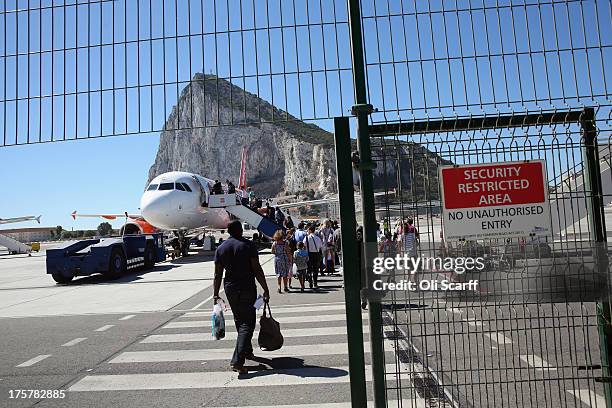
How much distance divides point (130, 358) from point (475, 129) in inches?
211

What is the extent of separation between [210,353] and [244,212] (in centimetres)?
1885

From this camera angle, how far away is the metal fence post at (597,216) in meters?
3.29

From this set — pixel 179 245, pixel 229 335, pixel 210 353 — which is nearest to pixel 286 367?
pixel 210 353

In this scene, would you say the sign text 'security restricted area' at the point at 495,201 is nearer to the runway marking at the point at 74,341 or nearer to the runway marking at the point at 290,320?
the runway marking at the point at 290,320

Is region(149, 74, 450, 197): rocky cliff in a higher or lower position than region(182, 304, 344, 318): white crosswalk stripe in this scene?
higher

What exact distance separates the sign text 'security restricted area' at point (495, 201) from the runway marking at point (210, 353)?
3.59 metres

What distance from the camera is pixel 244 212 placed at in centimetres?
2538

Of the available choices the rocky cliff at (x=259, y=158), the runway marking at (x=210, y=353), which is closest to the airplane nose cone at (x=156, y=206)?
the runway marking at (x=210, y=353)

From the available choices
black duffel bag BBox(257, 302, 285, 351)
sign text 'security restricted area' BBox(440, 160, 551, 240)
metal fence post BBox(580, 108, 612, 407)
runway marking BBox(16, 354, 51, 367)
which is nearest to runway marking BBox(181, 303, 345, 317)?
runway marking BBox(16, 354, 51, 367)

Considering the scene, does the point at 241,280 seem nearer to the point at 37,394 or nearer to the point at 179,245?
the point at 37,394

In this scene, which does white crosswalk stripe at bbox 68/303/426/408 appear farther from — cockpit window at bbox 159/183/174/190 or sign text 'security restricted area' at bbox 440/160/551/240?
cockpit window at bbox 159/183/174/190

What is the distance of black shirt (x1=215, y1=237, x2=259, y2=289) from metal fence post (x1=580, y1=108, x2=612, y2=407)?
3.65 metres

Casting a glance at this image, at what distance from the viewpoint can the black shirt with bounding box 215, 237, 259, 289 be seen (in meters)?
5.86

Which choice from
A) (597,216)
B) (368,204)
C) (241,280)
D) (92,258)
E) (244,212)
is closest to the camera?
(368,204)
